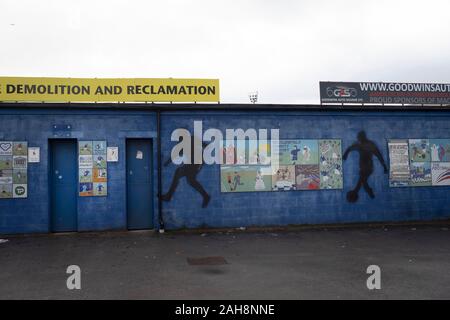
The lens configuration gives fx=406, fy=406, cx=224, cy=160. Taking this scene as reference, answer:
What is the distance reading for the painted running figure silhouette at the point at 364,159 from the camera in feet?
44.0

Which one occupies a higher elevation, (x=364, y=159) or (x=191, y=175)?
(x=364, y=159)

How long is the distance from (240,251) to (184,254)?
4.34 feet

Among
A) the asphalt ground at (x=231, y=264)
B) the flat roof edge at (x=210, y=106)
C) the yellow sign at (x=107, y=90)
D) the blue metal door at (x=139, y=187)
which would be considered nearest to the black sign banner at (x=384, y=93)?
the flat roof edge at (x=210, y=106)

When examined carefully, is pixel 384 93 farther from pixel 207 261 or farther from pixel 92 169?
pixel 92 169

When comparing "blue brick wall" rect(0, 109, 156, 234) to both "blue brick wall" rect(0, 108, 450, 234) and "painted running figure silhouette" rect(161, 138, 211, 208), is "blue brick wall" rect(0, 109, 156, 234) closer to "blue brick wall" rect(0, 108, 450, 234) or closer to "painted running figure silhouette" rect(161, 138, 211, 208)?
"blue brick wall" rect(0, 108, 450, 234)

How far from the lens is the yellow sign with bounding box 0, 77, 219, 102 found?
12.5 meters

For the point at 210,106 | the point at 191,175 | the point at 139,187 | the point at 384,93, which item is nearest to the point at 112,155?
the point at 139,187

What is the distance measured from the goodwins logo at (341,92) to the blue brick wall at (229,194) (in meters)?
1.13

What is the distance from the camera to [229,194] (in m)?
12.7

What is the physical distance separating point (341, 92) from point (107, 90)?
8.04 metres

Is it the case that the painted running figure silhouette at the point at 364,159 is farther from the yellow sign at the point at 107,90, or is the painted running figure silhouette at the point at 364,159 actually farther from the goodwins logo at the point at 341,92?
the yellow sign at the point at 107,90

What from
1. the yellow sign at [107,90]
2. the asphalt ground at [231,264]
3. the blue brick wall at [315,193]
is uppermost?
the yellow sign at [107,90]
